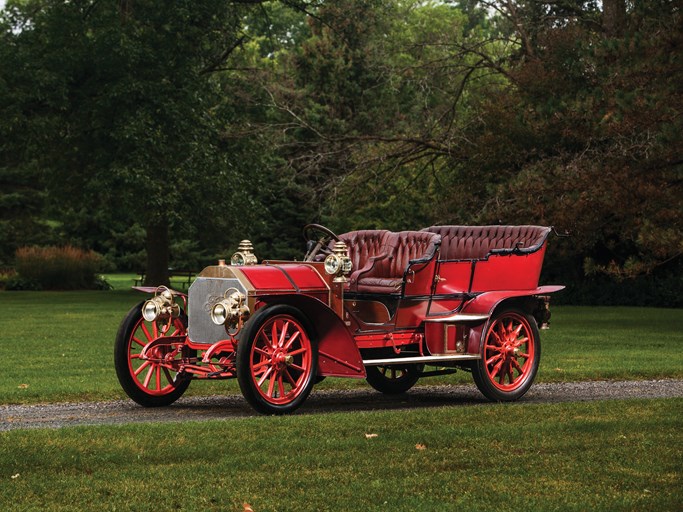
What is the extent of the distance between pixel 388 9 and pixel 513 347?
30.6 metres

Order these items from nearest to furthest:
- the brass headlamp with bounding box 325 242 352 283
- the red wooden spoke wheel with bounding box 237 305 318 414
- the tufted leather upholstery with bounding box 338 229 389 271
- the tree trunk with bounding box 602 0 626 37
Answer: the red wooden spoke wheel with bounding box 237 305 318 414 < the brass headlamp with bounding box 325 242 352 283 < the tufted leather upholstery with bounding box 338 229 389 271 < the tree trunk with bounding box 602 0 626 37

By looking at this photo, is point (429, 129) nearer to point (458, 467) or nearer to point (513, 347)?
point (513, 347)

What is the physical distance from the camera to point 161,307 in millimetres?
11453

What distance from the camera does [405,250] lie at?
486 inches

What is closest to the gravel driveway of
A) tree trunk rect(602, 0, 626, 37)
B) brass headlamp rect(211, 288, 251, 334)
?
brass headlamp rect(211, 288, 251, 334)

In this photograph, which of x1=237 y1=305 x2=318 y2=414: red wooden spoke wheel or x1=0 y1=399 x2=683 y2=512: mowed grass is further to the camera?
x1=237 y1=305 x2=318 y2=414: red wooden spoke wheel

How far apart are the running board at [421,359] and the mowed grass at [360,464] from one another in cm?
70

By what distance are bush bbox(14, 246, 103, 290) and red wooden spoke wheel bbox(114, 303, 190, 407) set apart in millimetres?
32100

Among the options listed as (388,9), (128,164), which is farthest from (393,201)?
(128,164)

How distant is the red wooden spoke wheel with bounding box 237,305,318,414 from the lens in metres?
10.4

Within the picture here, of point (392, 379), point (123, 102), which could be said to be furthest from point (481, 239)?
point (123, 102)

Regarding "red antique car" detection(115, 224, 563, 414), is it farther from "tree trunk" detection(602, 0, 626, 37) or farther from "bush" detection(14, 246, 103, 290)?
"bush" detection(14, 246, 103, 290)

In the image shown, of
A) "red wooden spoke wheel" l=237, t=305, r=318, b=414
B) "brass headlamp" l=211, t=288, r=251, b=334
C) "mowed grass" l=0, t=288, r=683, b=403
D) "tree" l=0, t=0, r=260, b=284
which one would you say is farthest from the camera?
"tree" l=0, t=0, r=260, b=284

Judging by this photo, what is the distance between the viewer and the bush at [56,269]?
42969 millimetres
